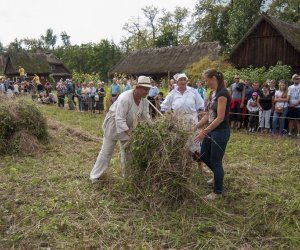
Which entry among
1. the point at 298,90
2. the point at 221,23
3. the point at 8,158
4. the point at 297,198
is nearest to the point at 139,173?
the point at 297,198

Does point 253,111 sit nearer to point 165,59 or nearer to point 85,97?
point 85,97

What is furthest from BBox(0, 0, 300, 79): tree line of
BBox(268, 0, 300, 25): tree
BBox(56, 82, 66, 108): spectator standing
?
BBox(56, 82, 66, 108): spectator standing

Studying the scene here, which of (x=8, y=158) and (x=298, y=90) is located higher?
(x=298, y=90)

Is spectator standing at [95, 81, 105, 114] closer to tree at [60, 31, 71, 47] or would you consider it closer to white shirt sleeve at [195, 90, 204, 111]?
white shirt sleeve at [195, 90, 204, 111]

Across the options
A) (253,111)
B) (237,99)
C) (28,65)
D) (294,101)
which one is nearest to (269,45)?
(237,99)

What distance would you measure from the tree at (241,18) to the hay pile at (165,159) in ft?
96.3

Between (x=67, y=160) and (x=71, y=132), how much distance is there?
2.93 metres

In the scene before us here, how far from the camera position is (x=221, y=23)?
41219 mm

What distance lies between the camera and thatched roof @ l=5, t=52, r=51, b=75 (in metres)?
48.8

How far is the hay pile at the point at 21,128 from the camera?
25.5ft

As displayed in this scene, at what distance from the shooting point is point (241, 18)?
1264 inches

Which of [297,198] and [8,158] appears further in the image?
[8,158]

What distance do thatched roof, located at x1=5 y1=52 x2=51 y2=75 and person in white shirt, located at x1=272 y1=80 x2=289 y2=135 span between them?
43338 mm

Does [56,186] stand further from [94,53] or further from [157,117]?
[94,53]
